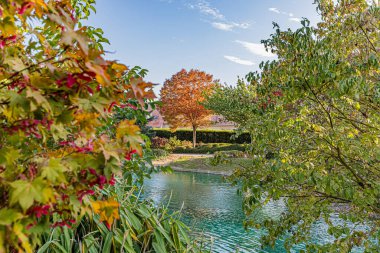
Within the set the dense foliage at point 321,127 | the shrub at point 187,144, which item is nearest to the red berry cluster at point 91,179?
the dense foliage at point 321,127

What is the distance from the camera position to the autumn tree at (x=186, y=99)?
30.8 meters

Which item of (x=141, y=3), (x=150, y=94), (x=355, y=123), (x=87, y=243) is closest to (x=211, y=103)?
(x=141, y=3)

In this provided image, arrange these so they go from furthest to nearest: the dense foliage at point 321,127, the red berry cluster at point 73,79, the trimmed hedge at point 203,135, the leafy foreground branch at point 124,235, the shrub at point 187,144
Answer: the trimmed hedge at point 203,135 < the shrub at point 187,144 < the dense foliage at point 321,127 < the leafy foreground branch at point 124,235 < the red berry cluster at point 73,79

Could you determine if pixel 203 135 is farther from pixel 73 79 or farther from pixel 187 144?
pixel 73 79

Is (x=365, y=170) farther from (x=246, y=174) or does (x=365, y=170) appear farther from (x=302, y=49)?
(x=302, y=49)

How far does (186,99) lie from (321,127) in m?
28.0

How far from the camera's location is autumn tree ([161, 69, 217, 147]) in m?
30.8

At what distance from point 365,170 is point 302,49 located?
1.53 metres

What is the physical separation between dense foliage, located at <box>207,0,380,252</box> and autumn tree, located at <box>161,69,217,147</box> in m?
25.8

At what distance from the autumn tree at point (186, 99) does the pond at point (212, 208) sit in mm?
13827

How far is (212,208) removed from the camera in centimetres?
1064

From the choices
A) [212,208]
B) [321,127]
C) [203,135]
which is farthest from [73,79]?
[203,135]

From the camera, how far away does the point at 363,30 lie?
151 inches

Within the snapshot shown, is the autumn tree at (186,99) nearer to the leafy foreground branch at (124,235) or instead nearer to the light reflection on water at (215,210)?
the light reflection on water at (215,210)
